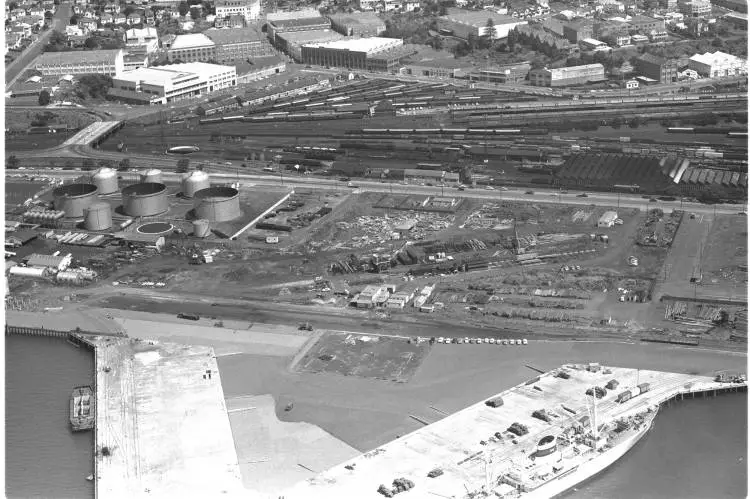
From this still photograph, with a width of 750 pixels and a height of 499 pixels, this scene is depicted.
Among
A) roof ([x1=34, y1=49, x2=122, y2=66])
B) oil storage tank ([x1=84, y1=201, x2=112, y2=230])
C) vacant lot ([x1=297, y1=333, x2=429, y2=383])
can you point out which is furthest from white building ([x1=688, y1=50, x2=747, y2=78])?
vacant lot ([x1=297, y1=333, x2=429, y2=383])

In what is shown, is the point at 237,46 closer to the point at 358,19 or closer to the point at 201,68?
the point at 201,68

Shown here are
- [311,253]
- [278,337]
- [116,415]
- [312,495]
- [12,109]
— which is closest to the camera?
[312,495]

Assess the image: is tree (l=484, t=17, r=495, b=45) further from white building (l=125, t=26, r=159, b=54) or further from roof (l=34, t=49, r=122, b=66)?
roof (l=34, t=49, r=122, b=66)

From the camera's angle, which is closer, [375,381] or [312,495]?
[312,495]

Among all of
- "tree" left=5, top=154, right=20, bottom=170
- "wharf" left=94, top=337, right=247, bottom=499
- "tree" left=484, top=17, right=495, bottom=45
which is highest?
"tree" left=484, top=17, right=495, bottom=45

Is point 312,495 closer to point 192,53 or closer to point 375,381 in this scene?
point 375,381

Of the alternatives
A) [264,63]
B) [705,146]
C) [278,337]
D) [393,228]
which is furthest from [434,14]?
[278,337]

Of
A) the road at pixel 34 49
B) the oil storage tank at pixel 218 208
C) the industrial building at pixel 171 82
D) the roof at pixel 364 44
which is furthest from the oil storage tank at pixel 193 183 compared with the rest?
the roof at pixel 364 44
